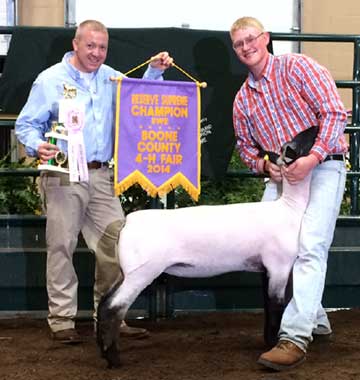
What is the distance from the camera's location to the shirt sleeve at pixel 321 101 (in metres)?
3.80

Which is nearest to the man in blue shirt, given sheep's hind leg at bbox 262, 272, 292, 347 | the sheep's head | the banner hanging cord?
the banner hanging cord

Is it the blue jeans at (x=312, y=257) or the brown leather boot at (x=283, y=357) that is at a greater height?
the blue jeans at (x=312, y=257)

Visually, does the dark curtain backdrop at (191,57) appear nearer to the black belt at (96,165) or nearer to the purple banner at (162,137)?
the purple banner at (162,137)

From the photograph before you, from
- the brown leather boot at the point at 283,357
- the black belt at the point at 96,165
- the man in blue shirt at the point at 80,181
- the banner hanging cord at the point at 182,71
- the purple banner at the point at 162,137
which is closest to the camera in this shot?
the brown leather boot at the point at 283,357

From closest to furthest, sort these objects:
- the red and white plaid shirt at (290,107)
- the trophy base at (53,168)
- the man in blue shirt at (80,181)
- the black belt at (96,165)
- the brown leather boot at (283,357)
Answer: the brown leather boot at (283,357)
the red and white plaid shirt at (290,107)
the trophy base at (53,168)
the man in blue shirt at (80,181)
the black belt at (96,165)

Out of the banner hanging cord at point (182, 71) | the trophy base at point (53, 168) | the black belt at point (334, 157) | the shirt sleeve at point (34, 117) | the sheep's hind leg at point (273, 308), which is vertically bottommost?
the sheep's hind leg at point (273, 308)

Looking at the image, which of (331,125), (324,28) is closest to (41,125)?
(331,125)

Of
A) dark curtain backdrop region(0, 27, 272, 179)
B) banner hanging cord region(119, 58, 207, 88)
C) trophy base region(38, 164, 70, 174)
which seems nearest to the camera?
trophy base region(38, 164, 70, 174)

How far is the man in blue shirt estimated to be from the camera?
14.2 ft

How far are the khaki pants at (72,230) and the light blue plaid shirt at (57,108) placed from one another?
0.17m

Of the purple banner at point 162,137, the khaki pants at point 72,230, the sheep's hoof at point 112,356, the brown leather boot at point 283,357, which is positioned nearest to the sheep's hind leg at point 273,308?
the brown leather boot at point 283,357

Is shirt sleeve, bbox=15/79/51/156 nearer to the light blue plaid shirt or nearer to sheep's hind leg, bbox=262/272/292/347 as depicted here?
the light blue plaid shirt

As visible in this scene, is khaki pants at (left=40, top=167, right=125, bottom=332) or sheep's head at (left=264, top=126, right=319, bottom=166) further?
khaki pants at (left=40, top=167, right=125, bottom=332)

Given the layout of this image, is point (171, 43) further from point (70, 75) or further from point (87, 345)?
point (87, 345)
